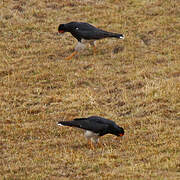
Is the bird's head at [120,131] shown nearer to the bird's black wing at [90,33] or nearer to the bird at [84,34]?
the bird at [84,34]

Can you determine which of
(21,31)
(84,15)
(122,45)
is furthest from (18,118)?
(84,15)

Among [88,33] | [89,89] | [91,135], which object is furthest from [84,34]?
[91,135]

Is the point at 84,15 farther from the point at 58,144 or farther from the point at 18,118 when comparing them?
the point at 58,144

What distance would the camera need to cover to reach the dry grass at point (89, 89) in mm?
10539

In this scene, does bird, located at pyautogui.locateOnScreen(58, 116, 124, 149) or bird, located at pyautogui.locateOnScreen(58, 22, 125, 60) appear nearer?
bird, located at pyautogui.locateOnScreen(58, 116, 124, 149)

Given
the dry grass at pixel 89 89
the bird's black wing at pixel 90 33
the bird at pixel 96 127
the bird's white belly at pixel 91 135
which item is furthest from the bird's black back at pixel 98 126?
the bird's black wing at pixel 90 33

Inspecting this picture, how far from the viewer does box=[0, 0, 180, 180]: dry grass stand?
34.6 feet

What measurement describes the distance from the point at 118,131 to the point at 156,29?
1031 cm

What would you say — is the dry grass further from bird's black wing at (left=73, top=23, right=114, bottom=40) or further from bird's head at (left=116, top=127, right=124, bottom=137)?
bird's black wing at (left=73, top=23, right=114, bottom=40)

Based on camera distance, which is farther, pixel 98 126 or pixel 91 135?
pixel 91 135

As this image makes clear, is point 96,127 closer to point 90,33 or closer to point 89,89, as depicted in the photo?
point 89,89

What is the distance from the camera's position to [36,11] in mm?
23422

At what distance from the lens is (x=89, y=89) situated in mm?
15875

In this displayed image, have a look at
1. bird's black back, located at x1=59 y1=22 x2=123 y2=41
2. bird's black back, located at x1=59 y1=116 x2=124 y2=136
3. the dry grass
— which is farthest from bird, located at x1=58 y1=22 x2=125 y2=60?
bird's black back, located at x1=59 y1=116 x2=124 y2=136
